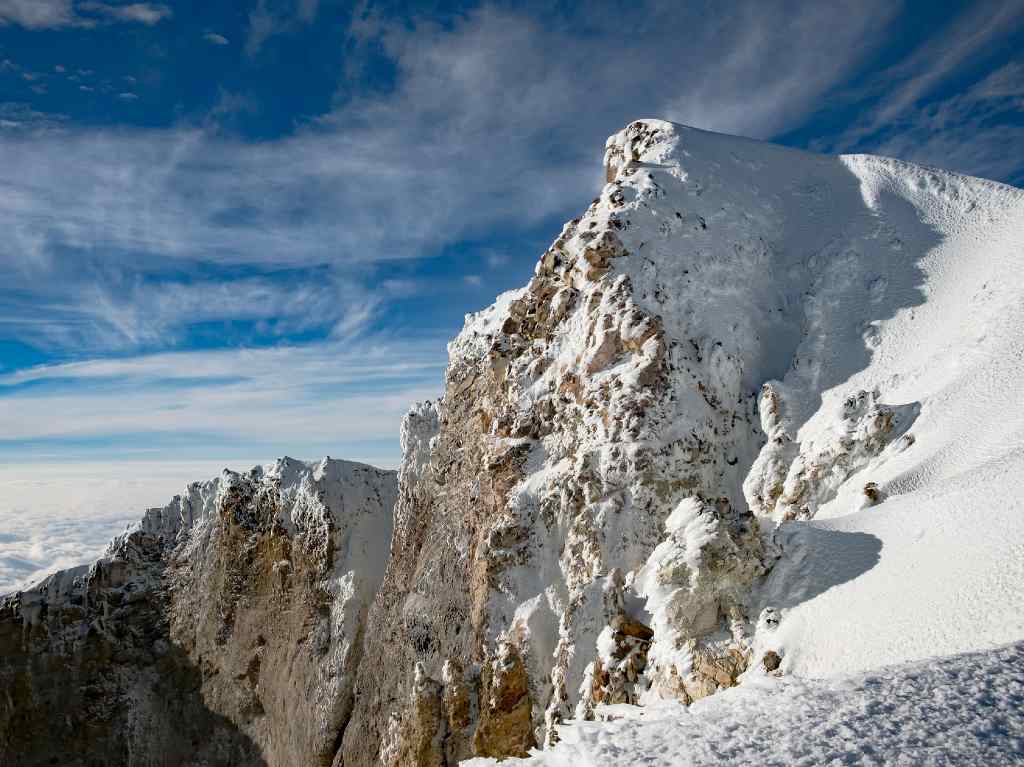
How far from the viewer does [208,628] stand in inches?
2354

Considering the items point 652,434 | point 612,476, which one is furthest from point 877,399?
point 612,476

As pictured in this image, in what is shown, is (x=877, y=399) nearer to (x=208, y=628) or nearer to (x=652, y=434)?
(x=652, y=434)

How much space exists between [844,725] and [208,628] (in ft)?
197

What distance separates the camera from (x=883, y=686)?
480 inches

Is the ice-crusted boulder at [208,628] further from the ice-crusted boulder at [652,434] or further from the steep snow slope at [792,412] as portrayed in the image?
the steep snow slope at [792,412]

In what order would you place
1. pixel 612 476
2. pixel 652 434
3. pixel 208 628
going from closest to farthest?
pixel 612 476 → pixel 652 434 → pixel 208 628

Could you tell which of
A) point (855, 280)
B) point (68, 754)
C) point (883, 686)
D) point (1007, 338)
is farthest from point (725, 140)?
point (68, 754)

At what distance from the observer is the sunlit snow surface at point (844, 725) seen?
10.2 meters

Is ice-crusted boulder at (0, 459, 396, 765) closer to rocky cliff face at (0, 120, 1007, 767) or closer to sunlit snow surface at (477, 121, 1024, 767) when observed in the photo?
rocky cliff face at (0, 120, 1007, 767)

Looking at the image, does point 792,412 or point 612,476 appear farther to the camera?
point 792,412

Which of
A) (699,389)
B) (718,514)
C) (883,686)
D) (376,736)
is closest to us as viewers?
(883,686)

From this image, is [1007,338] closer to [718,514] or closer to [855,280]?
[855,280]

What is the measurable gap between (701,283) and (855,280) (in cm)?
812

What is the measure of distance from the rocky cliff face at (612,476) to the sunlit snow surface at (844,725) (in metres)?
6.05
